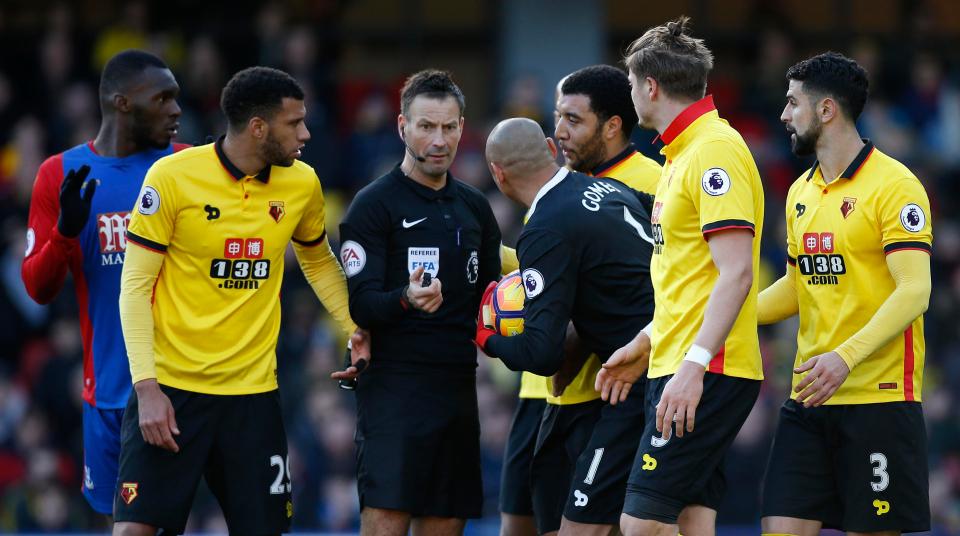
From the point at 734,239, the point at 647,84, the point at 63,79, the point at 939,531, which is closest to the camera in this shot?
the point at 734,239

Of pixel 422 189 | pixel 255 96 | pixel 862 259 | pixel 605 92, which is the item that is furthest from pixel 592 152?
pixel 255 96

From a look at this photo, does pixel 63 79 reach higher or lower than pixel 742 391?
higher

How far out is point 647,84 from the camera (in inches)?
230

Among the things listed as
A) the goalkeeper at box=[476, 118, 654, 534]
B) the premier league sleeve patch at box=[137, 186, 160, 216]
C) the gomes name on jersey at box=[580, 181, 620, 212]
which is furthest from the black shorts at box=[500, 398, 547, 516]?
the premier league sleeve patch at box=[137, 186, 160, 216]

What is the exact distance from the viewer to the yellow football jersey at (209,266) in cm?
632

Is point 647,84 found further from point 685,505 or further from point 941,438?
point 941,438

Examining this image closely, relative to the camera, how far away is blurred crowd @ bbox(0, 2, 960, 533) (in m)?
11.8

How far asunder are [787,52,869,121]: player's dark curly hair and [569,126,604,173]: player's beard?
3.56ft

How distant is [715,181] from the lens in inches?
217

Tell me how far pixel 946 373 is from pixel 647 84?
7.77 metres

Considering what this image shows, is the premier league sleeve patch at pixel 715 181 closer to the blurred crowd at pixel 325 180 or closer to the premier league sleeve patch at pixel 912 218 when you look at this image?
the premier league sleeve patch at pixel 912 218

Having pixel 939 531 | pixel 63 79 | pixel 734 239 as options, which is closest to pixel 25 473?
pixel 63 79

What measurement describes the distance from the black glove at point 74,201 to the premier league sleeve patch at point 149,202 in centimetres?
32

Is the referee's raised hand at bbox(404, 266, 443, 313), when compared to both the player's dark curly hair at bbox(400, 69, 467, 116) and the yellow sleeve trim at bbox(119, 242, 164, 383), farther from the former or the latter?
the yellow sleeve trim at bbox(119, 242, 164, 383)
